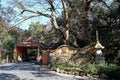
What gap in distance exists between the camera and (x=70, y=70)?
20.0 m

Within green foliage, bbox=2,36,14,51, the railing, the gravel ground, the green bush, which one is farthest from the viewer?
green foliage, bbox=2,36,14,51

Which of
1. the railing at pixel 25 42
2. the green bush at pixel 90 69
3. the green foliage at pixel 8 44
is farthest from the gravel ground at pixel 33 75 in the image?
the green foliage at pixel 8 44

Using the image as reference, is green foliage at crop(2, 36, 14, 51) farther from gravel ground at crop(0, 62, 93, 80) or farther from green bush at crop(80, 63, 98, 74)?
green bush at crop(80, 63, 98, 74)

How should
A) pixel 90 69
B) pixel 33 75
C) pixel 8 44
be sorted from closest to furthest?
pixel 33 75
pixel 90 69
pixel 8 44

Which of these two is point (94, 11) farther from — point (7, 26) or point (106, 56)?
point (7, 26)

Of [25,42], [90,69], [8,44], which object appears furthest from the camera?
[8,44]

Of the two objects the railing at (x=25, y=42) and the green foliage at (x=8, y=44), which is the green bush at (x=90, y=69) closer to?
the railing at (x=25, y=42)

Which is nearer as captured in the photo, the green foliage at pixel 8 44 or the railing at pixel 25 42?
the railing at pixel 25 42

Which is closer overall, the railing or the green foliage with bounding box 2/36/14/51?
the railing

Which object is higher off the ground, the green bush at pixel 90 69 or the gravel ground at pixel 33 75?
the green bush at pixel 90 69

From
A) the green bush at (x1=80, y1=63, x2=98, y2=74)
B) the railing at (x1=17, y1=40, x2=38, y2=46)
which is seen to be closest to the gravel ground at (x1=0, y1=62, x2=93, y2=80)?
the green bush at (x1=80, y1=63, x2=98, y2=74)

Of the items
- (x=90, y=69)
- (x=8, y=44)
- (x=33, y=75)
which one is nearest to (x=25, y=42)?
(x=8, y=44)

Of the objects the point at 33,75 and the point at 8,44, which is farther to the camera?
the point at 8,44

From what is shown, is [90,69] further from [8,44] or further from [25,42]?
[8,44]
